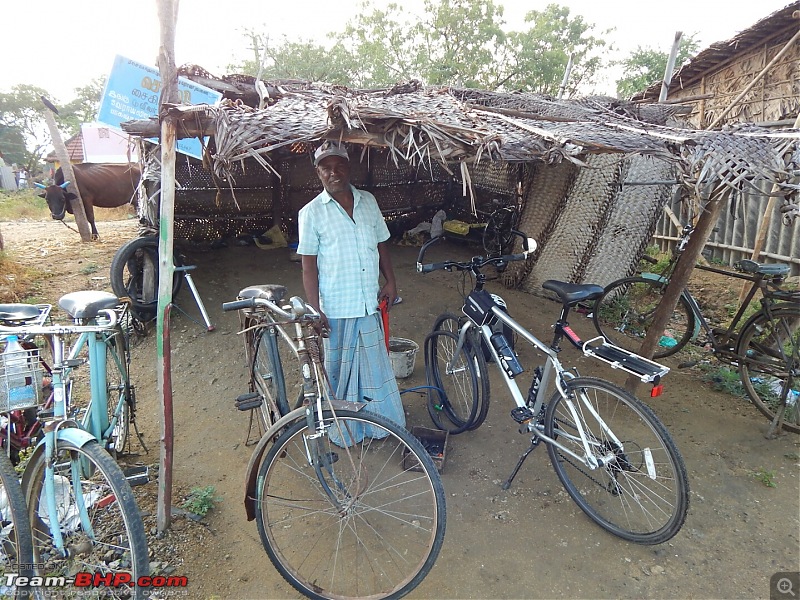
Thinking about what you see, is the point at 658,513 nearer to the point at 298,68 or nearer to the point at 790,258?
the point at 790,258

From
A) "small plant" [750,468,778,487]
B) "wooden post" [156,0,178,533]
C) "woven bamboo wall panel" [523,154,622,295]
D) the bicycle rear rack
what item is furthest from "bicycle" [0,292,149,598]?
"woven bamboo wall panel" [523,154,622,295]

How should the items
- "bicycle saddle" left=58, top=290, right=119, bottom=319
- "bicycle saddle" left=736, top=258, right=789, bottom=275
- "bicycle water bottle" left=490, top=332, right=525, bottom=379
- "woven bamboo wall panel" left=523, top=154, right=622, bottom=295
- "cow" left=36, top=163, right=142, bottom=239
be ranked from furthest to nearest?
"cow" left=36, top=163, right=142, bottom=239, "woven bamboo wall panel" left=523, top=154, right=622, bottom=295, "bicycle saddle" left=736, top=258, right=789, bottom=275, "bicycle water bottle" left=490, top=332, right=525, bottom=379, "bicycle saddle" left=58, top=290, right=119, bottom=319

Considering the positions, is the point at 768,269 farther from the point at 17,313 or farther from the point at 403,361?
the point at 17,313

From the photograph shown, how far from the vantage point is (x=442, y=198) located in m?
9.16

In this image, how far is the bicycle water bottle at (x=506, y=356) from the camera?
2791 mm

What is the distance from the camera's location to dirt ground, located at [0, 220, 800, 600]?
2.32 metres

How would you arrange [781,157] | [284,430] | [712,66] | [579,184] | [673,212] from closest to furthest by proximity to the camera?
[284,430], [781,157], [579,184], [712,66], [673,212]

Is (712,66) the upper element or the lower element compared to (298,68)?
lower

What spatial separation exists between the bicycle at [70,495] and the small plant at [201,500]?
414 millimetres

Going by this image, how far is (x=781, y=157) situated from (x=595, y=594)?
2.77 metres

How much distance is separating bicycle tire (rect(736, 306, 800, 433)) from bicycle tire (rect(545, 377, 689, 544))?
132cm

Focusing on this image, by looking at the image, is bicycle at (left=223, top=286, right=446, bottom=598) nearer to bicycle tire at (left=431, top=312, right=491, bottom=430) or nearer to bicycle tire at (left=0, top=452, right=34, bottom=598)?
bicycle tire at (left=431, top=312, right=491, bottom=430)

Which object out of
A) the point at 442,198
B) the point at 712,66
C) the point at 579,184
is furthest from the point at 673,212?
the point at 442,198

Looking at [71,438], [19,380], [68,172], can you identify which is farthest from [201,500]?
[68,172]
